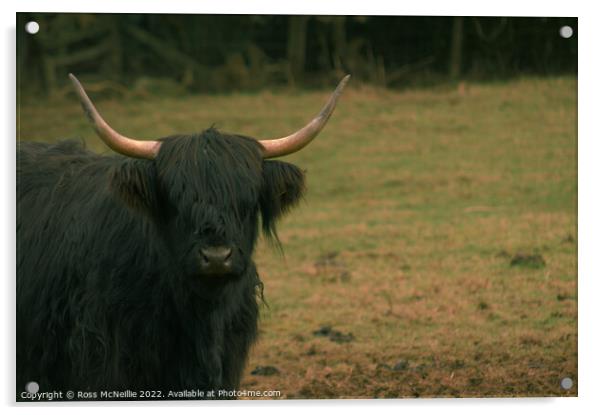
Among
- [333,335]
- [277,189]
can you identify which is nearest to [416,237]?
[333,335]

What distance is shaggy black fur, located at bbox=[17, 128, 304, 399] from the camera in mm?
4922

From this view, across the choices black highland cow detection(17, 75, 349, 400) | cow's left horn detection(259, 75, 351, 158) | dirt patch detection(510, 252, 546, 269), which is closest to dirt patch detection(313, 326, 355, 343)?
dirt patch detection(510, 252, 546, 269)

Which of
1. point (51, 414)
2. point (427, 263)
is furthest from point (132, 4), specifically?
point (427, 263)

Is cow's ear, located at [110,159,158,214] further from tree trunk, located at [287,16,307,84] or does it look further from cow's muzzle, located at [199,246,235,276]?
tree trunk, located at [287,16,307,84]

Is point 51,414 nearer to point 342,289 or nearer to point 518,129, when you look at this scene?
point 342,289

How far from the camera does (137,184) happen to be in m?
4.95

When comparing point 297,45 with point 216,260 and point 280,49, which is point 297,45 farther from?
point 216,260

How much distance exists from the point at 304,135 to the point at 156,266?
84 cm

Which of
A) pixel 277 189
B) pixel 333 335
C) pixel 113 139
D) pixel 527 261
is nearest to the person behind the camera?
pixel 113 139

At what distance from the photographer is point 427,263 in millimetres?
8250

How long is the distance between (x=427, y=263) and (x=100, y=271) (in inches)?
140

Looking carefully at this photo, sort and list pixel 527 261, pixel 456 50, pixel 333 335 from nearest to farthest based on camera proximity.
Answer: pixel 456 50 < pixel 333 335 < pixel 527 261

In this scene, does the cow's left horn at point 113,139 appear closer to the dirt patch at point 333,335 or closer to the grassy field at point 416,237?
the grassy field at point 416,237

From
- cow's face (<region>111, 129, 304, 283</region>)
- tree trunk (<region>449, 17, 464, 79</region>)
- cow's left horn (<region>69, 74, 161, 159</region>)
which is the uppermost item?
tree trunk (<region>449, 17, 464, 79</region>)
